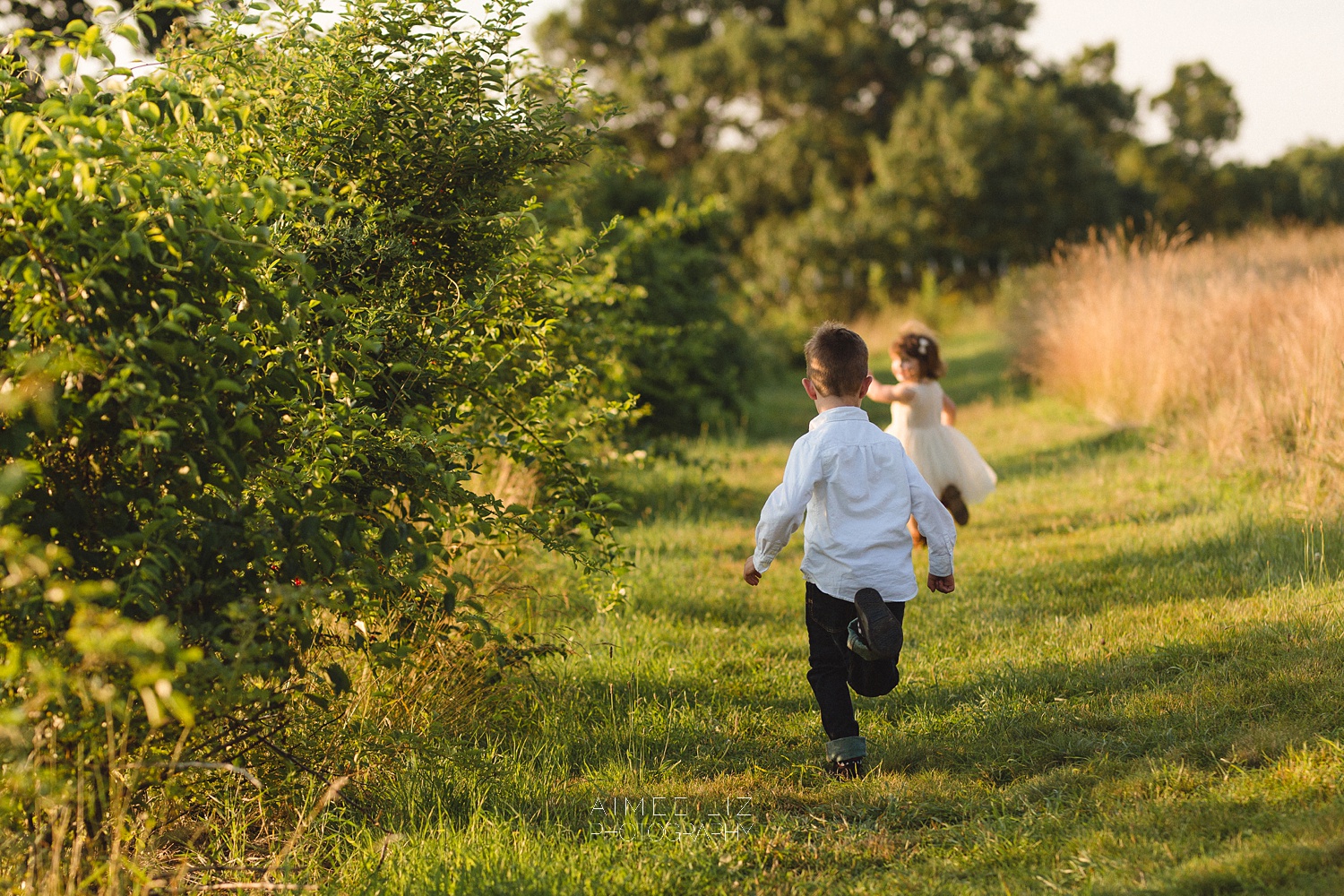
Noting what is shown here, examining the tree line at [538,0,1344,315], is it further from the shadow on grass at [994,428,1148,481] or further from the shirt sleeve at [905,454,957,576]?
the shirt sleeve at [905,454,957,576]

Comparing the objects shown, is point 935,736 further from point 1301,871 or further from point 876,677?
point 1301,871

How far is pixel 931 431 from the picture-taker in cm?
745

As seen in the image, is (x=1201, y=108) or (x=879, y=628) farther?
(x=1201, y=108)

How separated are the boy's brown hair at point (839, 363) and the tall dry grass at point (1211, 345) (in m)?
3.42

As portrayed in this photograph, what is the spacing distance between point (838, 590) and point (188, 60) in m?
2.77

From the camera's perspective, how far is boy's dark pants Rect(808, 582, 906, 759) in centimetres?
389

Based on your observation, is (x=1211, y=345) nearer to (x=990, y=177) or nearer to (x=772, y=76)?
(x=990, y=177)

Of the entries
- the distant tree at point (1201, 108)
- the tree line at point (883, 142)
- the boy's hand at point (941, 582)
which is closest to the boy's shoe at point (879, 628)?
the boy's hand at point (941, 582)

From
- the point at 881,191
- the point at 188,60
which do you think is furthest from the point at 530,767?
the point at 881,191

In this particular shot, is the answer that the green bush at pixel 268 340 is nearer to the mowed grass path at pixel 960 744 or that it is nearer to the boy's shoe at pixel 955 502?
the mowed grass path at pixel 960 744

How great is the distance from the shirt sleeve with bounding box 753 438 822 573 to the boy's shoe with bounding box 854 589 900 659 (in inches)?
14.1

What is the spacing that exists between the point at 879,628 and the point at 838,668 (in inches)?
14.4

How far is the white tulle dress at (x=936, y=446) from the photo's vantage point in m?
7.40

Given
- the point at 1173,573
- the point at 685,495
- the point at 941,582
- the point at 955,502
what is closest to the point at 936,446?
the point at 955,502
